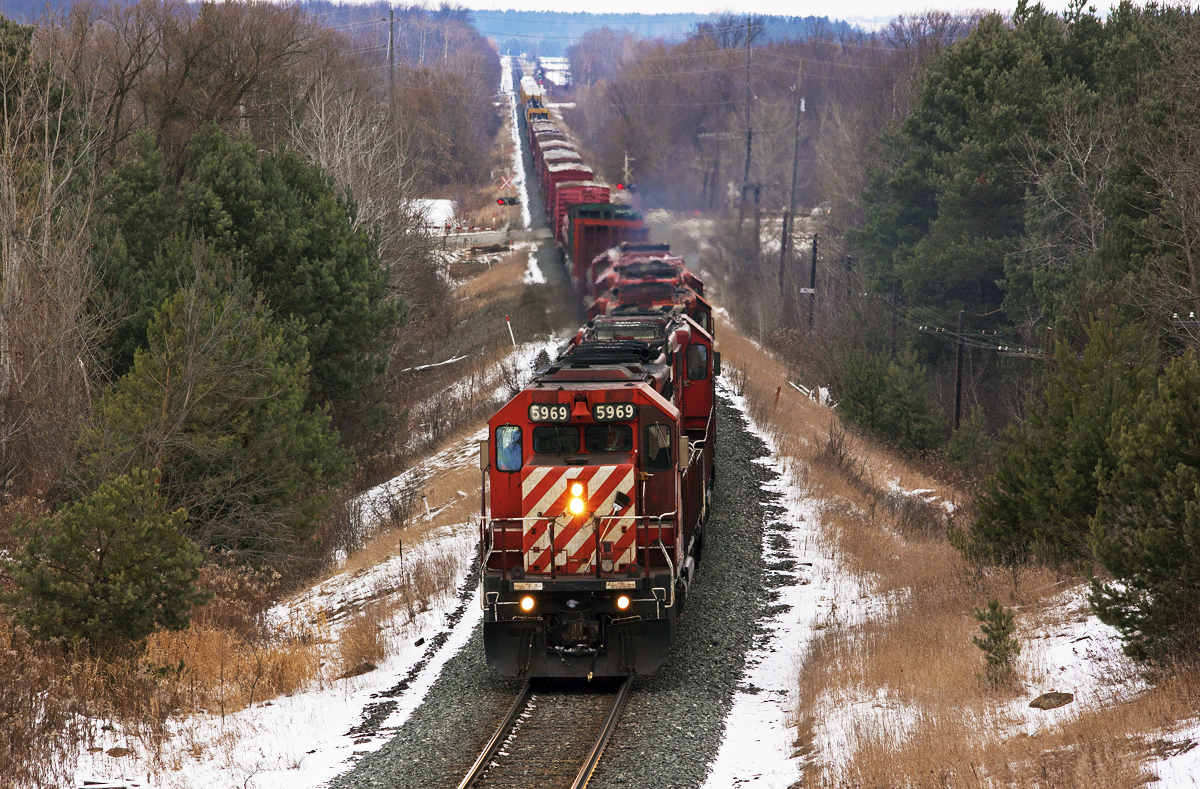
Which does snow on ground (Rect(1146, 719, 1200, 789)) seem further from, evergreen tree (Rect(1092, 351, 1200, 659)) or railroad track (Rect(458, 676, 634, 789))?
railroad track (Rect(458, 676, 634, 789))

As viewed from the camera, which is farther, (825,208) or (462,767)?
(825,208)

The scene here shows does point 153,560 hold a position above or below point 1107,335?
below

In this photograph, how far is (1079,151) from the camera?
37.4 metres

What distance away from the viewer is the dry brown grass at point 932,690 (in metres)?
8.45

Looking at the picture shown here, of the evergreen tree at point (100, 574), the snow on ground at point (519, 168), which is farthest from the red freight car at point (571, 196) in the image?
the evergreen tree at point (100, 574)

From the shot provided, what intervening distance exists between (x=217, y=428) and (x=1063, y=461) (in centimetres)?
1453

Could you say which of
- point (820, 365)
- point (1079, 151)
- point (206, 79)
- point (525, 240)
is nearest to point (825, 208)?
point (525, 240)

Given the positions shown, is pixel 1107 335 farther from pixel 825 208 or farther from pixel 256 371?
pixel 825 208

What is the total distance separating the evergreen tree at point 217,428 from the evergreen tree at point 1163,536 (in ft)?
49.3

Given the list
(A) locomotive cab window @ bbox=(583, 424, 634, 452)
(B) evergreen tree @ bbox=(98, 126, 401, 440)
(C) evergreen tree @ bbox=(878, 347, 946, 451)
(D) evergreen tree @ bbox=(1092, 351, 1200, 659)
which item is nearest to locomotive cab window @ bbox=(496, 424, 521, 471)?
(A) locomotive cab window @ bbox=(583, 424, 634, 452)

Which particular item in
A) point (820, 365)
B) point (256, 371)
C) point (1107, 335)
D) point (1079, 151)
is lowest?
point (820, 365)

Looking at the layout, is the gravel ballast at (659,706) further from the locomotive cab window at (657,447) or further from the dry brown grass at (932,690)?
the locomotive cab window at (657,447)

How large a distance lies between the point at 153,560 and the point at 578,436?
5164mm

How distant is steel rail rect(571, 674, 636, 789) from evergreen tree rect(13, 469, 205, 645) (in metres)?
5.25
